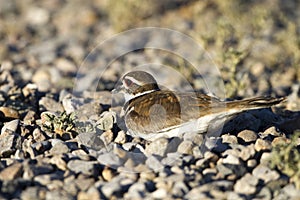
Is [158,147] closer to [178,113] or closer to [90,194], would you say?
[178,113]

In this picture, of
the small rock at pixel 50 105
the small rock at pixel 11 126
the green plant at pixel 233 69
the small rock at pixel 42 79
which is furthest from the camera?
the small rock at pixel 42 79

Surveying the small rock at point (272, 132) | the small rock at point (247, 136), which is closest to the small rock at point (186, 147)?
the small rock at point (247, 136)

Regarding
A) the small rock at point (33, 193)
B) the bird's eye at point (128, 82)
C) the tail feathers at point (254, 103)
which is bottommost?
the small rock at point (33, 193)

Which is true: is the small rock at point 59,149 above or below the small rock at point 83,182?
above

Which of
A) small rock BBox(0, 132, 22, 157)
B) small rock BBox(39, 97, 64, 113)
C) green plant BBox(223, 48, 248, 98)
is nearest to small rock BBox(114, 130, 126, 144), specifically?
small rock BBox(0, 132, 22, 157)

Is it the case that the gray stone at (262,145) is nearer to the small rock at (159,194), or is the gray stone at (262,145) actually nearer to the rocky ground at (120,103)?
the rocky ground at (120,103)

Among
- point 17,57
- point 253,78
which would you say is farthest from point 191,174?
point 17,57

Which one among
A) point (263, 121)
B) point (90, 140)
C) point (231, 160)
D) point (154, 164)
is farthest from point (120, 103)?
point (231, 160)
